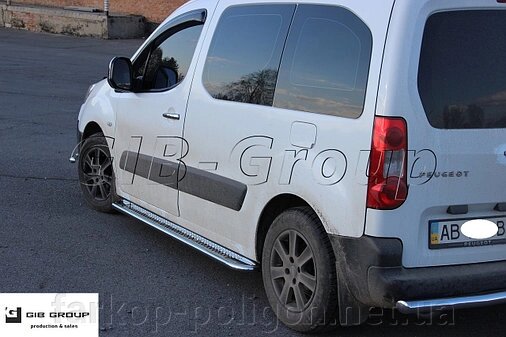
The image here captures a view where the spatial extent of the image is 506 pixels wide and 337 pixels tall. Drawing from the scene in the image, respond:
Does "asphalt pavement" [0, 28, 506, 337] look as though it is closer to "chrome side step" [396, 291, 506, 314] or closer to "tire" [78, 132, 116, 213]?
"tire" [78, 132, 116, 213]

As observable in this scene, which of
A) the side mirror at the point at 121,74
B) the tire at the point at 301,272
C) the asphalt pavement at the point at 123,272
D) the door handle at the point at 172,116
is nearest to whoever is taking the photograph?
the tire at the point at 301,272

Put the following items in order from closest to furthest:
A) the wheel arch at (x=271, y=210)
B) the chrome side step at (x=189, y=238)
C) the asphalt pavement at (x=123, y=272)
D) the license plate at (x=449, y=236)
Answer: the license plate at (x=449, y=236), the wheel arch at (x=271, y=210), the asphalt pavement at (x=123, y=272), the chrome side step at (x=189, y=238)

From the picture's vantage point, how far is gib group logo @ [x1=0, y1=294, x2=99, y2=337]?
13.2 feet

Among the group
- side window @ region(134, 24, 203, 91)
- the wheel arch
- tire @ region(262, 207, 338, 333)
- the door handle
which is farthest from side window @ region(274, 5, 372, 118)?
side window @ region(134, 24, 203, 91)

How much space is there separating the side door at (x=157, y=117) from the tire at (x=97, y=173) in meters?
0.33

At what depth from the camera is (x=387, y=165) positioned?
3.58 m

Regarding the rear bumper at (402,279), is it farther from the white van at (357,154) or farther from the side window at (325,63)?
the side window at (325,63)

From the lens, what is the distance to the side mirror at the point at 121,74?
5582mm

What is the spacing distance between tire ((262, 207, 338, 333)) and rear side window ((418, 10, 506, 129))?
3.00ft

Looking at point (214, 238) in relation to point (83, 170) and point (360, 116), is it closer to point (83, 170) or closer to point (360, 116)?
point (360, 116)

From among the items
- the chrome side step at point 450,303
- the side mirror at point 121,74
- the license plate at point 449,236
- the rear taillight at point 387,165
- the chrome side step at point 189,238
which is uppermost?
the side mirror at point 121,74

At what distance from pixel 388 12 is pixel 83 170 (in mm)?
3820

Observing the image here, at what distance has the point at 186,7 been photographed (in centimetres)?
537

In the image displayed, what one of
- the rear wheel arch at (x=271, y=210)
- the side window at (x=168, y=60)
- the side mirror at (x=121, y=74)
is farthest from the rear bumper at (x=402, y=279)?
the side mirror at (x=121, y=74)
